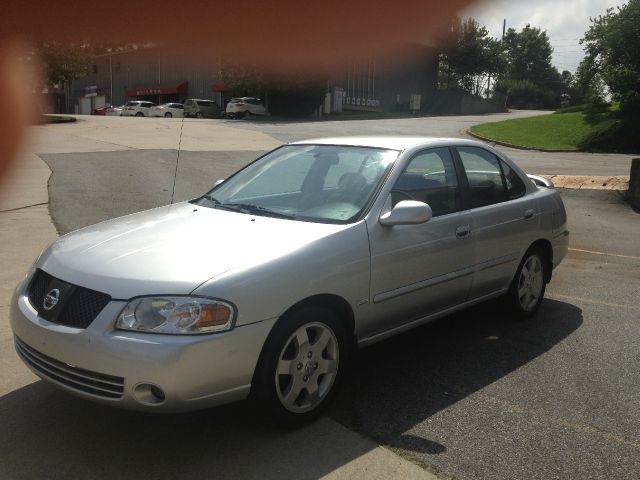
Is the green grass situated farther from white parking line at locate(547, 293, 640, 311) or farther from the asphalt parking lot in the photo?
the asphalt parking lot

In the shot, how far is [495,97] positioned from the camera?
44.8m

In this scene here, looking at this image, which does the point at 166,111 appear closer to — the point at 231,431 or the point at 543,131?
the point at 543,131

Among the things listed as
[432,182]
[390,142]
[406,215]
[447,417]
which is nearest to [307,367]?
[447,417]

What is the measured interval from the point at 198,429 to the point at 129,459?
0.41 m

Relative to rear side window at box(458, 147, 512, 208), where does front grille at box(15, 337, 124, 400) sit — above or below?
below

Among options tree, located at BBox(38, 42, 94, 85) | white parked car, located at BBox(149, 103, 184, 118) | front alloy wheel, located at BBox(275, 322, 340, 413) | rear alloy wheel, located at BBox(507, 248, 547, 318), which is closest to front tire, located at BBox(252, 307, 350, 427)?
front alloy wheel, located at BBox(275, 322, 340, 413)

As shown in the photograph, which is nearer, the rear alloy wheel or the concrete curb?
the rear alloy wheel

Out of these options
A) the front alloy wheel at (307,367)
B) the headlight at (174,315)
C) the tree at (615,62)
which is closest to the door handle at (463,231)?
the front alloy wheel at (307,367)

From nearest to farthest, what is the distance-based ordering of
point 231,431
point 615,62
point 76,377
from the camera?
point 76,377, point 231,431, point 615,62

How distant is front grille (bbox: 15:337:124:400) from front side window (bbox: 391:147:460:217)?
2.01 m

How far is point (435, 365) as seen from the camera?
13.6 feet

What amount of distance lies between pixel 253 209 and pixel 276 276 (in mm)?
983

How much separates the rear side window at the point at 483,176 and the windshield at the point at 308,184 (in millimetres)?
773

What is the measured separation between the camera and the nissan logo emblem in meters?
3.03
